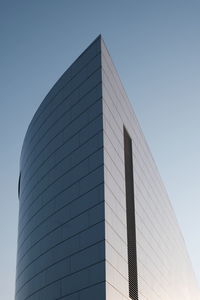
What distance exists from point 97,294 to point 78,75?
1275 centimetres

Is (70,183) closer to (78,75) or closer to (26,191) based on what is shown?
(78,75)

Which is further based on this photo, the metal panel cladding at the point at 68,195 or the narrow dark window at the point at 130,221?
the narrow dark window at the point at 130,221

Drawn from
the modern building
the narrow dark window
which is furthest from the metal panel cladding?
the narrow dark window

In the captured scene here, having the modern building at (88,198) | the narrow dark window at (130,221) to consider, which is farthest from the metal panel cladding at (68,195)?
the narrow dark window at (130,221)

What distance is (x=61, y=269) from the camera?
719 inches

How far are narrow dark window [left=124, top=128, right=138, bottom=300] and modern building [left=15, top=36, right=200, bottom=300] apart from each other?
6 centimetres

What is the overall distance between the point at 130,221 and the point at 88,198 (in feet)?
→ 17.5

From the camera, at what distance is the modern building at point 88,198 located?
1683 cm

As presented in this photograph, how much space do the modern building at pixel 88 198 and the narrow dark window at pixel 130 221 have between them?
0.18 ft

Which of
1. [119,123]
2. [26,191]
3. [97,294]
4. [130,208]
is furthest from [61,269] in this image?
[26,191]

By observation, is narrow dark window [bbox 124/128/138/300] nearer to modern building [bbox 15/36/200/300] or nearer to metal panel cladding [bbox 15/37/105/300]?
modern building [bbox 15/36/200/300]

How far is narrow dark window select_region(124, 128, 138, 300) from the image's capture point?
65.7 feet

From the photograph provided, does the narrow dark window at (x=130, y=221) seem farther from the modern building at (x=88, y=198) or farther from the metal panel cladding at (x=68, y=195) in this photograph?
the metal panel cladding at (x=68, y=195)

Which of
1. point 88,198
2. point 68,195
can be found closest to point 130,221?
point 68,195
